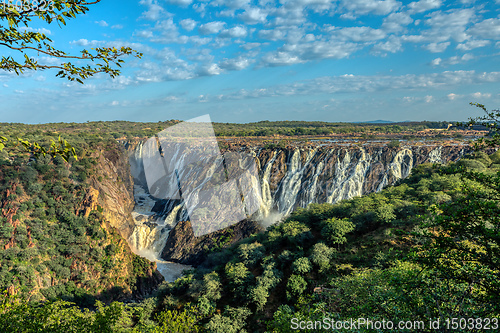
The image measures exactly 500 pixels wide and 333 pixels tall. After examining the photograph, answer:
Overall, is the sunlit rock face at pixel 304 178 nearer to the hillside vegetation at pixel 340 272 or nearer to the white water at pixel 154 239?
the white water at pixel 154 239

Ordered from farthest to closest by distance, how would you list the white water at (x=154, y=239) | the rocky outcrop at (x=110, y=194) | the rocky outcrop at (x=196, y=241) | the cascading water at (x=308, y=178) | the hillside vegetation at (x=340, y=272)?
the cascading water at (x=308, y=178) < the rocky outcrop at (x=196, y=241) < the white water at (x=154, y=239) < the rocky outcrop at (x=110, y=194) < the hillside vegetation at (x=340, y=272)

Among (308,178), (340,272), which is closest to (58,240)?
(340,272)

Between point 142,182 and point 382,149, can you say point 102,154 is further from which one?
point 382,149

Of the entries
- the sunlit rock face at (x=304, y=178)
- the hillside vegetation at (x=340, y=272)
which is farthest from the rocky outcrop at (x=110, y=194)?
the hillside vegetation at (x=340, y=272)

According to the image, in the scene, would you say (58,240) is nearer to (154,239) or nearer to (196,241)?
(154,239)

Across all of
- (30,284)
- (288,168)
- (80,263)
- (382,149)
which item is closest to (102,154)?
(80,263)

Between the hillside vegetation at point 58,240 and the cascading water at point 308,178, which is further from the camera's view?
the cascading water at point 308,178

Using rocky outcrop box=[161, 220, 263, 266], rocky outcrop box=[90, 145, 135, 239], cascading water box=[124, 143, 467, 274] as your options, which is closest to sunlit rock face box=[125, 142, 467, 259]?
cascading water box=[124, 143, 467, 274]
